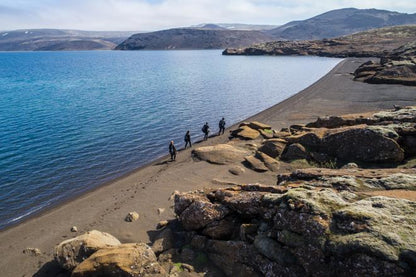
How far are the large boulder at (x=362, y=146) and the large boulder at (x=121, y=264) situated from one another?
1500 cm

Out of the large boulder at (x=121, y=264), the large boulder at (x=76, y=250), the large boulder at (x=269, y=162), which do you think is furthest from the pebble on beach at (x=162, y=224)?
the large boulder at (x=269, y=162)

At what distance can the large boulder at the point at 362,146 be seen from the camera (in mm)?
19062

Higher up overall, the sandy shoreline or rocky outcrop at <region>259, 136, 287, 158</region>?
rocky outcrop at <region>259, 136, 287, 158</region>

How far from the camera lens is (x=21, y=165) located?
3034cm

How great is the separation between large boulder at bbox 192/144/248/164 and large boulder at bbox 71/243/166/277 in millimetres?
15973

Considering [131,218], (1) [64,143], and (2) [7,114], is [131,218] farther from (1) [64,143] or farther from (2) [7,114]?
(2) [7,114]

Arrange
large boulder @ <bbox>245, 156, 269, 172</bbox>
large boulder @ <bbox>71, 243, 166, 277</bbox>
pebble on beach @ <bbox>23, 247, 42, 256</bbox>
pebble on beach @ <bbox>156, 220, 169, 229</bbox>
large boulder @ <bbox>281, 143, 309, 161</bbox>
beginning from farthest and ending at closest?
large boulder @ <bbox>245, 156, 269, 172</bbox>, large boulder @ <bbox>281, 143, 309, 161</bbox>, pebble on beach @ <bbox>156, 220, 169, 229</bbox>, pebble on beach @ <bbox>23, 247, 42, 256</bbox>, large boulder @ <bbox>71, 243, 166, 277</bbox>

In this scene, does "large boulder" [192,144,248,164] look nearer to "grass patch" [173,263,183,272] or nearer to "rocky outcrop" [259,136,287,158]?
"rocky outcrop" [259,136,287,158]

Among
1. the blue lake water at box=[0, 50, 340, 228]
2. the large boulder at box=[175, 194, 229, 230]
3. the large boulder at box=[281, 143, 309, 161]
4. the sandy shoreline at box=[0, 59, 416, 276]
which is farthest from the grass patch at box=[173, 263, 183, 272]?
the large boulder at box=[281, 143, 309, 161]

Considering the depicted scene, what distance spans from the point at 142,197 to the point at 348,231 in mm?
15289

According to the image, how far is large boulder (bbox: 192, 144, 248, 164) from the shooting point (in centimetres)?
2788

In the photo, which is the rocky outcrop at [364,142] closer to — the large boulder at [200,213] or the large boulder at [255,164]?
the large boulder at [255,164]

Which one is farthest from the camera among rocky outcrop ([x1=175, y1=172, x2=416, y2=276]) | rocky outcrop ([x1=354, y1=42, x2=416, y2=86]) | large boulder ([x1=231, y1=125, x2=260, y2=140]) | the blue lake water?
rocky outcrop ([x1=354, y1=42, x2=416, y2=86])

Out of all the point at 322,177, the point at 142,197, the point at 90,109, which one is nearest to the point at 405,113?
the point at 322,177
